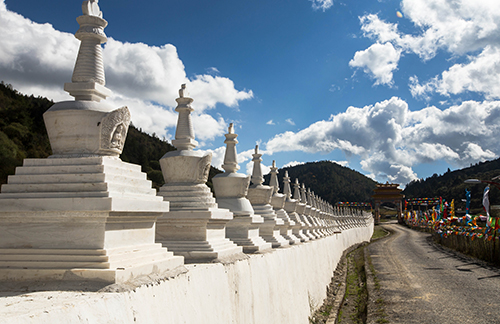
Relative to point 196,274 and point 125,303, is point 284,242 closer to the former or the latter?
point 196,274

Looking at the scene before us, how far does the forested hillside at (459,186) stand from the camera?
103 m

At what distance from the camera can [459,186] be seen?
403 ft

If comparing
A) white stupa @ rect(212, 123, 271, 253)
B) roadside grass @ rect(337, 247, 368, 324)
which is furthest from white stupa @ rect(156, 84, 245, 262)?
roadside grass @ rect(337, 247, 368, 324)

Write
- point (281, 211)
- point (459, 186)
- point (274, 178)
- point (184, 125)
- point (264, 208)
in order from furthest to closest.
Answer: point (459, 186)
point (274, 178)
point (281, 211)
point (264, 208)
point (184, 125)

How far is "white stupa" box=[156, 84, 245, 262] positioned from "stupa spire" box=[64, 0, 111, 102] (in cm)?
224

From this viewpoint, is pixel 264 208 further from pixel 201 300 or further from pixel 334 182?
pixel 334 182

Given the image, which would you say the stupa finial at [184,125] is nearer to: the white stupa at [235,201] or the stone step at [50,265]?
the white stupa at [235,201]

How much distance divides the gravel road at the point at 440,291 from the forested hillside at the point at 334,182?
132 m

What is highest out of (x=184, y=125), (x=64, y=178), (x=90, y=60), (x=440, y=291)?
(x=90, y=60)

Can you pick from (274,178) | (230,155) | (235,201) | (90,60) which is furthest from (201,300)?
(274,178)

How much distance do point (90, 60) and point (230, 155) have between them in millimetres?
4281

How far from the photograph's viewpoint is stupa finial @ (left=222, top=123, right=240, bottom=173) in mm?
8664

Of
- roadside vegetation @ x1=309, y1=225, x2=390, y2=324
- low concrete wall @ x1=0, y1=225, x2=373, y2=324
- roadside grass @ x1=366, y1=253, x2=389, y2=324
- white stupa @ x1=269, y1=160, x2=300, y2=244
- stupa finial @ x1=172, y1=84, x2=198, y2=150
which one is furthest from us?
white stupa @ x1=269, y1=160, x2=300, y2=244

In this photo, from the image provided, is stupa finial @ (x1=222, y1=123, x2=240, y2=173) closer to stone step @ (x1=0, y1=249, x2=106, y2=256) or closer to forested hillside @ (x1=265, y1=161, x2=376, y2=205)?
stone step @ (x1=0, y1=249, x2=106, y2=256)
